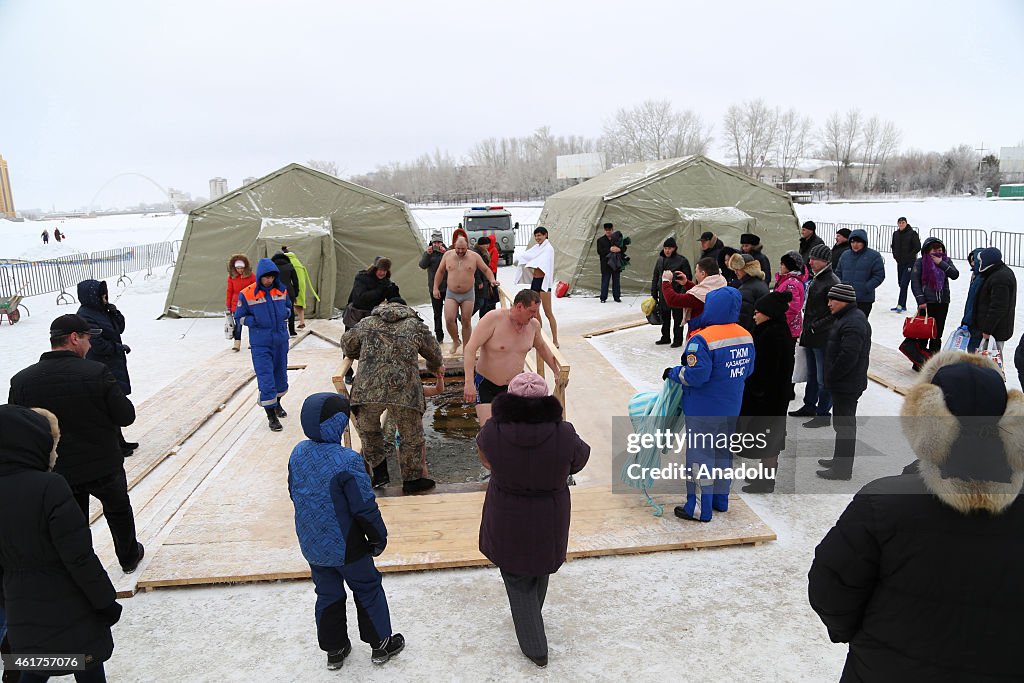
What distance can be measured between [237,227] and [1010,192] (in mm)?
55000

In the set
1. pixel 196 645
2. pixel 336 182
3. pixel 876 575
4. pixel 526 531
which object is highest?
pixel 336 182

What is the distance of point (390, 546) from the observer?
4.67 metres

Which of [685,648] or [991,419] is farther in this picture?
[685,648]

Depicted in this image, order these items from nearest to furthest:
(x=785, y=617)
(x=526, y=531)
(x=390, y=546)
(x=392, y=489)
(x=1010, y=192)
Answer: (x=526, y=531), (x=785, y=617), (x=390, y=546), (x=392, y=489), (x=1010, y=192)

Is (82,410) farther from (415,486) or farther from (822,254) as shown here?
(822,254)

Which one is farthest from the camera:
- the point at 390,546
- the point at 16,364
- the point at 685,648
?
the point at 16,364

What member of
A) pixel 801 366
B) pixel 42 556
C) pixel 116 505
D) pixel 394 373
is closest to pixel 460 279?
pixel 394 373

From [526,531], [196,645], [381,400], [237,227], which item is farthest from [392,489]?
[237,227]

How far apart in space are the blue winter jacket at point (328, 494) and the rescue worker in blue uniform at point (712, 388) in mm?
2383

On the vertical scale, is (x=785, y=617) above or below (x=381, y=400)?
below

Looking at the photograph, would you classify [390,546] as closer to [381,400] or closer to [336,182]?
[381,400]

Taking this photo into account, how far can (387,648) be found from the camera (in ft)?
11.9

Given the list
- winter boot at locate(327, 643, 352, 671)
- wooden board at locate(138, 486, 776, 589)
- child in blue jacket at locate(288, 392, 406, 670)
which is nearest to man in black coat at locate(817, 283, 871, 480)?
wooden board at locate(138, 486, 776, 589)

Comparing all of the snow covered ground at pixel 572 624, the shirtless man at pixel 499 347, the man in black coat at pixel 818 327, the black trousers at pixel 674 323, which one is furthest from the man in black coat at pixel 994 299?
the shirtless man at pixel 499 347
